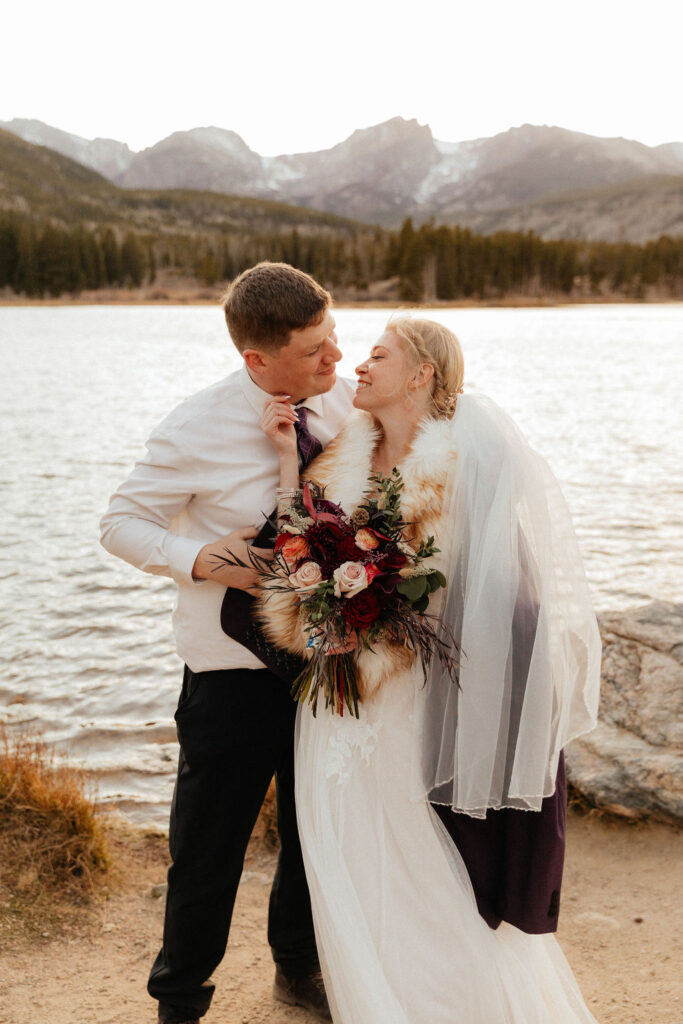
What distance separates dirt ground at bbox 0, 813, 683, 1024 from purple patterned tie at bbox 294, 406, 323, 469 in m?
1.62

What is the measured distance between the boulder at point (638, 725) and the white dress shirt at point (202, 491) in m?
2.45

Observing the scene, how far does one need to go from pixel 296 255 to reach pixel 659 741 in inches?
4423

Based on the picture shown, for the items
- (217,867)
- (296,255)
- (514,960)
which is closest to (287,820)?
(217,867)

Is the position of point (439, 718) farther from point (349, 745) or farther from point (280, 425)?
point (280, 425)

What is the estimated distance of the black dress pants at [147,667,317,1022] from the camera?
103 inches

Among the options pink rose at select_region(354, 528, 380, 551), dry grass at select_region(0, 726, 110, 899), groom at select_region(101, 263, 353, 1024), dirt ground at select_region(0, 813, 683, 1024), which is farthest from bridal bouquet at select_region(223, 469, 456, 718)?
dry grass at select_region(0, 726, 110, 899)

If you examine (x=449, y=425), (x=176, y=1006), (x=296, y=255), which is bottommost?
(x=176, y=1006)

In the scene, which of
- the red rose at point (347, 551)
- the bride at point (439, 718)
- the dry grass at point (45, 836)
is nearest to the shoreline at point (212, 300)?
the dry grass at point (45, 836)

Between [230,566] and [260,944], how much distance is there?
1999 millimetres

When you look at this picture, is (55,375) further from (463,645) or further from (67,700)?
(463,645)

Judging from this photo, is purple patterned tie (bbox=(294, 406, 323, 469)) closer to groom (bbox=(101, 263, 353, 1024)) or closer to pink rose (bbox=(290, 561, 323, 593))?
groom (bbox=(101, 263, 353, 1024))

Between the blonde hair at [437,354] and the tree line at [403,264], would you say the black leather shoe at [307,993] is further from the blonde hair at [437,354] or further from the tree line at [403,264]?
the tree line at [403,264]

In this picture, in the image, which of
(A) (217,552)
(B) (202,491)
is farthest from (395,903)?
(B) (202,491)

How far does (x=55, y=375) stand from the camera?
28250 millimetres
